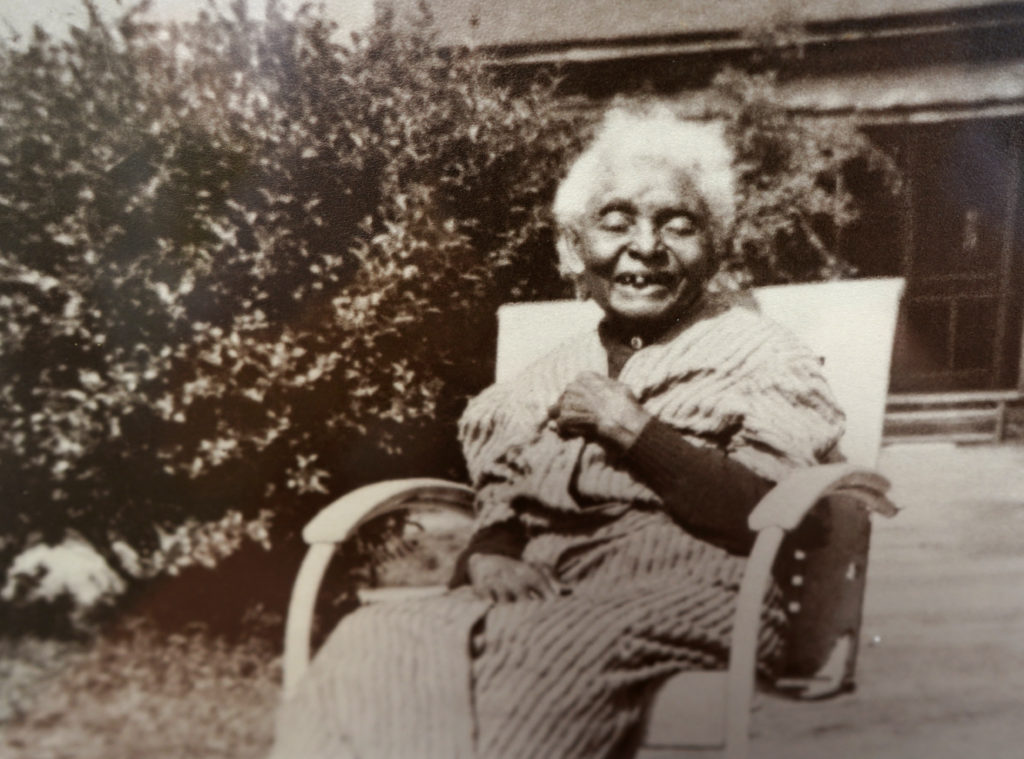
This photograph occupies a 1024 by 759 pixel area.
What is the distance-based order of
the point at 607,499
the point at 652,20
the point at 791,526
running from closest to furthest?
1. the point at 791,526
2. the point at 607,499
3. the point at 652,20

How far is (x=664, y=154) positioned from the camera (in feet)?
5.49

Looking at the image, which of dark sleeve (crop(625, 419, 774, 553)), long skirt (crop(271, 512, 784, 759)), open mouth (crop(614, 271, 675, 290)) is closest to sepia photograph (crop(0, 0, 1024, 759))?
open mouth (crop(614, 271, 675, 290))

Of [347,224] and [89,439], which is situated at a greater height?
[347,224]

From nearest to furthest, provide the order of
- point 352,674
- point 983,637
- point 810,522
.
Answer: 1. point 352,674
2. point 810,522
3. point 983,637

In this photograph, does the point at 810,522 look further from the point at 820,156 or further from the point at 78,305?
the point at 78,305

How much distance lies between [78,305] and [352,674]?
90 cm

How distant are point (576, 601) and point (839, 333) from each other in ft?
2.43

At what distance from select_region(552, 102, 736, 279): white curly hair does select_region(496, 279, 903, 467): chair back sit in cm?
18

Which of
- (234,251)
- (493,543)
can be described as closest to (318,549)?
(493,543)

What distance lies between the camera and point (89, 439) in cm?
176

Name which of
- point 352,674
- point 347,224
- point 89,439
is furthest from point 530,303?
point 89,439

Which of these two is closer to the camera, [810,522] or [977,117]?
[810,522]

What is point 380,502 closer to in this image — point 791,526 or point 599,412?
point 599,412

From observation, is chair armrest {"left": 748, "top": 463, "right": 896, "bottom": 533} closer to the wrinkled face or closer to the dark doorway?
the dark doorway
